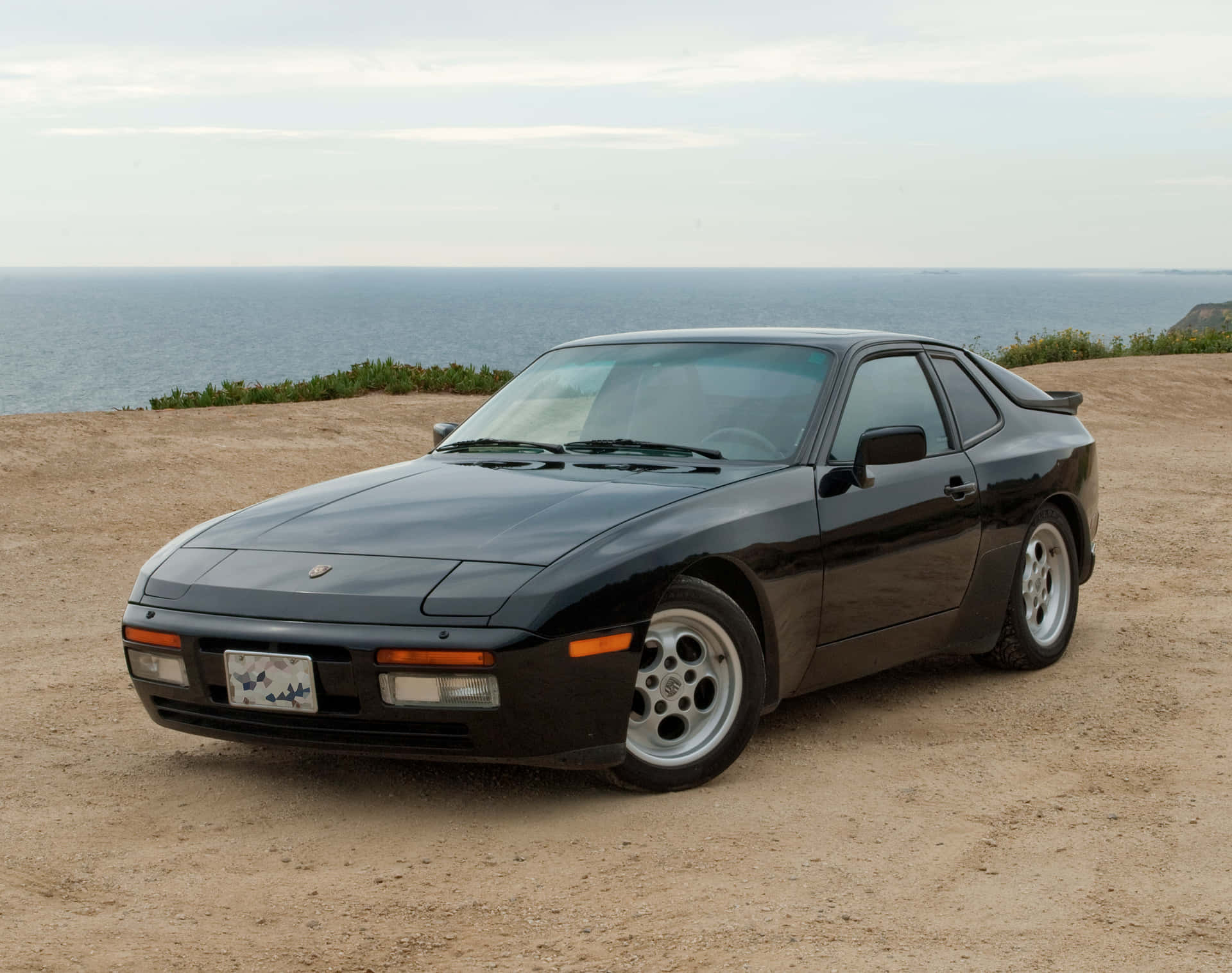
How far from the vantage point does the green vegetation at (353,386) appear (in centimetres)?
1673

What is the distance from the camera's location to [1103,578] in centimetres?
852

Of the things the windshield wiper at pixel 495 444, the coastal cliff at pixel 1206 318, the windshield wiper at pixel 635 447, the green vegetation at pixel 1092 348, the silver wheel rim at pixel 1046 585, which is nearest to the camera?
the windshield wiper at pixel 635 447

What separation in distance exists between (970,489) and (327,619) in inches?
111

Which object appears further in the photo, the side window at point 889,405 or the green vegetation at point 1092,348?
the green vegetation at point 1092,348

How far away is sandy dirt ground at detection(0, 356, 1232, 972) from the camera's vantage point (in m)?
3.44

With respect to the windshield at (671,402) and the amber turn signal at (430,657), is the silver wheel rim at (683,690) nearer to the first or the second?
the amber turn signal at (430,657)

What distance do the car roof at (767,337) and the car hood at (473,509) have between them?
2.58 feet

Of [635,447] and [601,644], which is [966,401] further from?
[601,644]

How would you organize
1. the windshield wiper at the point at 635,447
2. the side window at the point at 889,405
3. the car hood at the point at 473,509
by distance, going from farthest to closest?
1. the side window at the point at 889,405
2. the windshield wiper at the point at 635,447
3. the car hood at the point at 473,509

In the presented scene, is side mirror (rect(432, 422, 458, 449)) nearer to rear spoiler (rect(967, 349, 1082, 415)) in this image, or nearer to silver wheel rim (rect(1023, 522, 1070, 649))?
rear spoiler (rect(967, 349, 1082, 415))

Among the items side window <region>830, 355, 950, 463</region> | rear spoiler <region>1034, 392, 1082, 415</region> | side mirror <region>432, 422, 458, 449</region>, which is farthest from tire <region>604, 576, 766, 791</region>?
rear spoiler <region>1034, 392, 1082, 415</region>

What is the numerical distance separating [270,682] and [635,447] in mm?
1711

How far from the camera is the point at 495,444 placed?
5.75m

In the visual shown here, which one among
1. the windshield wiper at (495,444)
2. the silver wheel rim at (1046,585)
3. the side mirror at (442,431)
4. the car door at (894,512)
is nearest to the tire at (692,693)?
the car door at (894,512)
